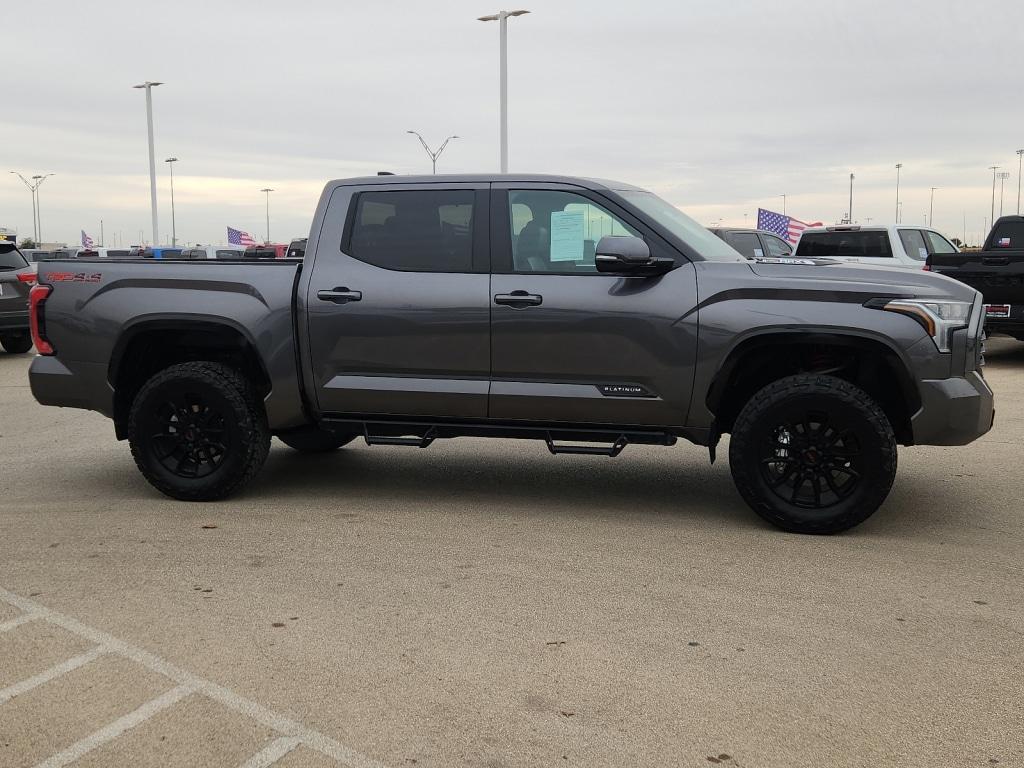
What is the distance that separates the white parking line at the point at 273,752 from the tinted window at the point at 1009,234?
1446cm

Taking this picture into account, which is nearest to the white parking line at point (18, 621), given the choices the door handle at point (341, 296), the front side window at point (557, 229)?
the door handle at point (341, 296)

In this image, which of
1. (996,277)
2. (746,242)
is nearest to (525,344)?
(996,277)

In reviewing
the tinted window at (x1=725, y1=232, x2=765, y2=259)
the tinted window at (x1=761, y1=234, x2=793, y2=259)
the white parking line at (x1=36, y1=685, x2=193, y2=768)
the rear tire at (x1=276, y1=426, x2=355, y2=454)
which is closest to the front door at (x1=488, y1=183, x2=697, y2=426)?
the rear tire at (x1=276, y1=426, x2=355, y2=454)

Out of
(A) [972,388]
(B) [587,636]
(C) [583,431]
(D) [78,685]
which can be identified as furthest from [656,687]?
(A) [972,388]

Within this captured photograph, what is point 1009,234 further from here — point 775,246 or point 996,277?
point 775,246

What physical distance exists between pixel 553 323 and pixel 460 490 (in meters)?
1.45

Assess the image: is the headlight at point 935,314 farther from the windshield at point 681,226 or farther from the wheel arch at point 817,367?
the windshield at point 681,226

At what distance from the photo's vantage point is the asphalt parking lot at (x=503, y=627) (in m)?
3.19

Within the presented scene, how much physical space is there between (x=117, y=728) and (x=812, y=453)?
11.7ft

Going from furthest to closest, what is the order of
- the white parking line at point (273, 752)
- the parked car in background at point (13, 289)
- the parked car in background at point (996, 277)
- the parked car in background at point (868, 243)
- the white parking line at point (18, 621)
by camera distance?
the parked car in background at point (868, 243) → the parked car in background at point (13, 289) → the parked car in background at point (996, 277) → the white parking line at point (18, 621) → the white parking line at point (273, 752)

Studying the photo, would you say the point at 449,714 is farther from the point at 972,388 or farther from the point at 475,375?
the point at 972,388

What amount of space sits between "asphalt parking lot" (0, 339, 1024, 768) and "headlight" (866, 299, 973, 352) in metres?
1.06

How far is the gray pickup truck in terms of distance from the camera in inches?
Result: 209

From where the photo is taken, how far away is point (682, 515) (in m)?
5.86
